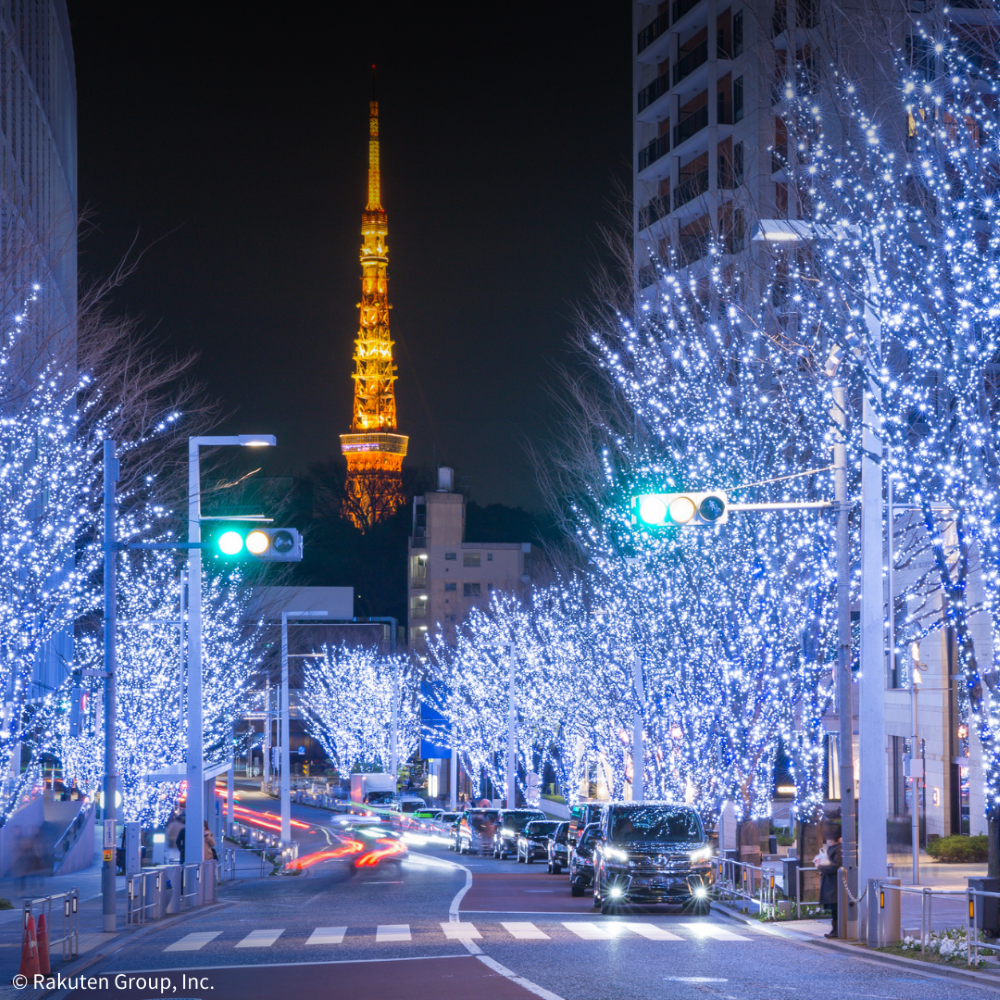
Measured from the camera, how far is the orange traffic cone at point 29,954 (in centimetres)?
1310

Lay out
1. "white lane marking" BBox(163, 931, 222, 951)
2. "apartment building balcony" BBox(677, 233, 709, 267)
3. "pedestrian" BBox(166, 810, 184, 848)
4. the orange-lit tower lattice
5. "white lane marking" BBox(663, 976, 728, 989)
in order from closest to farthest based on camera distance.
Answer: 1. "white lane marking" BBox(663, 976, 728, 989)
2. "white lane marking" BBox(163, 931, 222, 951)
3. "pedestrian" BBox(166, 810, 184, 848)
4. "apartment building balcony" BBox(677, 233, 709, 267)
5. the orange-lit tower lattice

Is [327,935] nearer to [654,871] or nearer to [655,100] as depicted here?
[654,871]

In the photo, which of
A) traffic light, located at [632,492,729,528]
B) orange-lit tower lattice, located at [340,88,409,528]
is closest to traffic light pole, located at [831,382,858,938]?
traffic light, located at [632,492,729,528]

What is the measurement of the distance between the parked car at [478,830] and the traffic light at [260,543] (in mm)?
26927

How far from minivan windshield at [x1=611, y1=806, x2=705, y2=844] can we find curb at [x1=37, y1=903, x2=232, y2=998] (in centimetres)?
694

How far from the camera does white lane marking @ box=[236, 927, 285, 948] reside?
16.0 m

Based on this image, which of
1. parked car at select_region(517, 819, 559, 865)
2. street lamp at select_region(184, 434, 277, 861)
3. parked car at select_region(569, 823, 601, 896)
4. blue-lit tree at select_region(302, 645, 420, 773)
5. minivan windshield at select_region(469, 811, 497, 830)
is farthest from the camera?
blue-lit tree at select_region(302, 645, 420, 773)

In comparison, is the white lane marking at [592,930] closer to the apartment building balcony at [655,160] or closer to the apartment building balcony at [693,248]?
the apartment building balcony at [693,248]

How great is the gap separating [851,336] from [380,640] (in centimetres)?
7726

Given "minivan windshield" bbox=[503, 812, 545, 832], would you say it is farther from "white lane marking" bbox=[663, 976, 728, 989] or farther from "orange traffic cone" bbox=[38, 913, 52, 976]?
"white lane marking" bbox=[663, 976, 728, 989]

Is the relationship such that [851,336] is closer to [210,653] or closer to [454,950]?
[454,950]

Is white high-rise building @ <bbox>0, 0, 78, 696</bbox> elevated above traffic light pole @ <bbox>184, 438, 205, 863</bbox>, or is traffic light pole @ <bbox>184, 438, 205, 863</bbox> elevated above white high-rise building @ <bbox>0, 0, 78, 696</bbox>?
white high-rise building @ <bbox>0, 0, 78, 696</bbox>

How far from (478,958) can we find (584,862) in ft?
33.2

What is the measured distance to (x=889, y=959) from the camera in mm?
14070
